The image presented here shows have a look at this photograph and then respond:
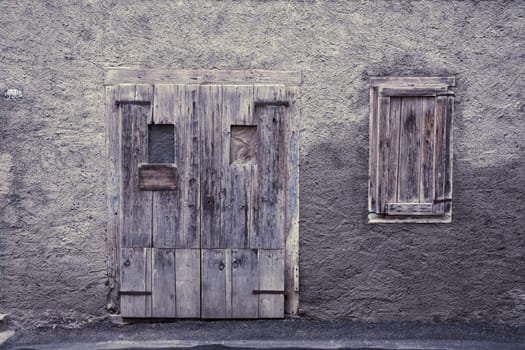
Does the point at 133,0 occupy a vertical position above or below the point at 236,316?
above

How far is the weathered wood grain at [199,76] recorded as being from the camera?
455 centimetres

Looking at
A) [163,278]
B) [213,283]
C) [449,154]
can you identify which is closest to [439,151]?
[449,154]

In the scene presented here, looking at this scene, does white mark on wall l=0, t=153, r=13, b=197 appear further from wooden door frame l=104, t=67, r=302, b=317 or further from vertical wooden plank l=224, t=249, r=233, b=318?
vertical wooden plank l=224, t=249, r=233, b=318

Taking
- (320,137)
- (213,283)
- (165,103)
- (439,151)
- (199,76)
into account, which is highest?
(199,76)

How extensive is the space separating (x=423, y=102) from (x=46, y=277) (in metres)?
3.37

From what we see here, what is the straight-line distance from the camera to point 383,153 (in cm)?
A: 458

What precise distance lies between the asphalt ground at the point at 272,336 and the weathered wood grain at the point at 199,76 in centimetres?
196

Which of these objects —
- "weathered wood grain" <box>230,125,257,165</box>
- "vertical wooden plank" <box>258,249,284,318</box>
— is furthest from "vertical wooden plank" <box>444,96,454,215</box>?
"weathered wood grain" <box>230,125,257,165</box>

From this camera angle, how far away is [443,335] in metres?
4.47

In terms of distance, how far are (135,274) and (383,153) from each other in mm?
2237

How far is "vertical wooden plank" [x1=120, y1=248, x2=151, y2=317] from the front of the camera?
15.1 ft

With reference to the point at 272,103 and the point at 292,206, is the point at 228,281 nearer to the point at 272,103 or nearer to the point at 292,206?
the point at 292,206

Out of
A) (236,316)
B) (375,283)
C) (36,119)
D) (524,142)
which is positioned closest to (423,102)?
(524,142)

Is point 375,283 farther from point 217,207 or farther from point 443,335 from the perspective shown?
point 217,207
